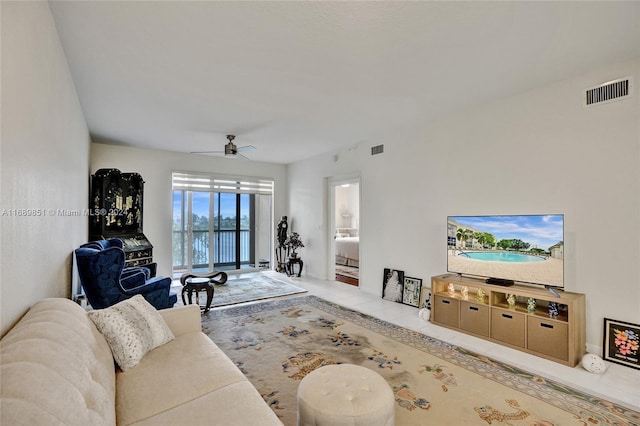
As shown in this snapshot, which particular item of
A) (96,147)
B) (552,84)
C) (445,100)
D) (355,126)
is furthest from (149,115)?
(552,84)

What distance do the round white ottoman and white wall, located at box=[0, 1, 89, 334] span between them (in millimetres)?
1485

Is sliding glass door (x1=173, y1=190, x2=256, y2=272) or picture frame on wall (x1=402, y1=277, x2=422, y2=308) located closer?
picture frame on wall (x1=402, y1=277, x2=422, y2=308)

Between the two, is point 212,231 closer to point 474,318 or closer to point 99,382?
point 474,318

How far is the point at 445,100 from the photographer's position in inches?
144

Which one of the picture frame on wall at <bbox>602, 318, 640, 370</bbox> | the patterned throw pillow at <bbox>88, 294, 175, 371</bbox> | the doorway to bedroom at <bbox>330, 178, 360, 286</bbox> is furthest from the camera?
the doorway to bedroom at <bbox>330, 178, 360, 286</bbox>

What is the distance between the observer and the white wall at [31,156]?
1.37 metres

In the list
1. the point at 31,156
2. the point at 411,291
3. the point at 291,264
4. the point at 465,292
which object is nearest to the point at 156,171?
the point at 291,264

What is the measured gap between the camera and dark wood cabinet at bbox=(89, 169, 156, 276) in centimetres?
499

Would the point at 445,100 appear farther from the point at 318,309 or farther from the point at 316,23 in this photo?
the point at 318,309

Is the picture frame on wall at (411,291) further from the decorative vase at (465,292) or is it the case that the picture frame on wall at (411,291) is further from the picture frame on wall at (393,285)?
the decorative vase at (465,292)

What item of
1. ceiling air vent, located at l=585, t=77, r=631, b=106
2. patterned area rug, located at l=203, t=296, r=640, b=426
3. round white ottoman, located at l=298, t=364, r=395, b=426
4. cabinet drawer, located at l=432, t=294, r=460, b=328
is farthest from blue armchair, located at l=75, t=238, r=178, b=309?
ceiling air vent, located at l=585, t=77, r=631, b=106

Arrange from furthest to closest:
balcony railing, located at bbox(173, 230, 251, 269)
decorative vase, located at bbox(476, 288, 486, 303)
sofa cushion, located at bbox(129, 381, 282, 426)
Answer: balcony railing, located at bbox(173, 230, 251, 269)
decorative vase, located at bbox(476, 288, 486, 303)
sofa cushion, located at bbox(129, 381, 282, 426)

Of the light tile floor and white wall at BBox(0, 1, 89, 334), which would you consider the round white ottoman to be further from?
the light tile floor

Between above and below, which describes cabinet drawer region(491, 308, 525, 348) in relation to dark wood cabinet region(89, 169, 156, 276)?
below
